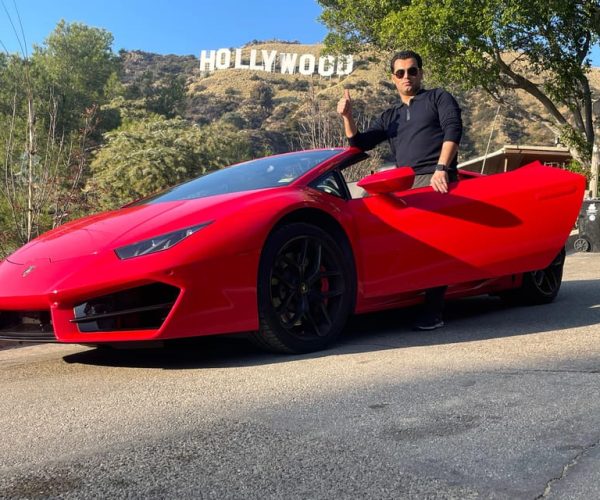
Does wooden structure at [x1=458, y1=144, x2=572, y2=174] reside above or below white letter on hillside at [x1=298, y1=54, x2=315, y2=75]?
below

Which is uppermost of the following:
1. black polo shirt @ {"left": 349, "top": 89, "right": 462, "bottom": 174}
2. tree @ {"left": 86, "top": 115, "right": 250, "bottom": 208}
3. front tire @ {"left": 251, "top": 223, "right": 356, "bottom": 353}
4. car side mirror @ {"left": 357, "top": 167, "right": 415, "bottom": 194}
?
tree @ {"left": 86, "top": 115, "right": 250, "bottom": 208}

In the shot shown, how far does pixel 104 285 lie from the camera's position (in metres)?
3.10

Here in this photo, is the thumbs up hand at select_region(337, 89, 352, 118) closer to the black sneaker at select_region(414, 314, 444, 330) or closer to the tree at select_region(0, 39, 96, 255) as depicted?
the black sneaker at select_region(414, 314, 444, 330)

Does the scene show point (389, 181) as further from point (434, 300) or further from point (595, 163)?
point (595, 163)

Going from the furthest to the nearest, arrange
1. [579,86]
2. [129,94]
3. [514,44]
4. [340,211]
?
[129,94] → [579,86] → [514,44] → [340,211]

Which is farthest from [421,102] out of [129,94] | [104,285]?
[129,94]

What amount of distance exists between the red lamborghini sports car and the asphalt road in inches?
10.2

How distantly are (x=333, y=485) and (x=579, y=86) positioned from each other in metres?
20.3

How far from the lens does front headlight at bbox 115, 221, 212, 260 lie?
10.5ft

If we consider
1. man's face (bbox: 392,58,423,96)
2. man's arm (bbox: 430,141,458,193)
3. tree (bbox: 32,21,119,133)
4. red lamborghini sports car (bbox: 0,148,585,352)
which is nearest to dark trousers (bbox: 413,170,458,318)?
red lamborghini sports car (bbox: 0,148,585,352)

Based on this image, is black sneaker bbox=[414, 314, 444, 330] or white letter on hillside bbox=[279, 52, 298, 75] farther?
white letter on hillside bbox=[279, 52, 298, 75]

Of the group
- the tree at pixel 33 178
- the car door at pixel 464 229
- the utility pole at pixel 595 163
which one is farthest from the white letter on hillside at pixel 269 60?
the car door at pixel 464 229

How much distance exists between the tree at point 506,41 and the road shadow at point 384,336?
13.6m

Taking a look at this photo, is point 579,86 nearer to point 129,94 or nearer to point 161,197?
point 161,197
